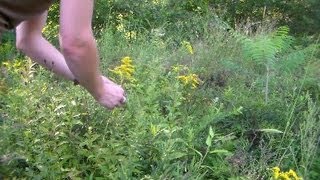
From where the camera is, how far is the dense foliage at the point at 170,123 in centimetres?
279

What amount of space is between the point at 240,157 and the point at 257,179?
19cm

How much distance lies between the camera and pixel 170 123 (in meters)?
3.18

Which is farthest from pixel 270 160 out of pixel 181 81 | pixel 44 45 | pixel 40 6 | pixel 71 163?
pixel 40 6

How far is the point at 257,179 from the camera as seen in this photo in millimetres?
3059

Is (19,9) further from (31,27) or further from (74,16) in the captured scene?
(31,27)

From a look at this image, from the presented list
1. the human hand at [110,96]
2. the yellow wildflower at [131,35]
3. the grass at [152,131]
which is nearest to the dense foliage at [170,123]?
the grass at [152,131]

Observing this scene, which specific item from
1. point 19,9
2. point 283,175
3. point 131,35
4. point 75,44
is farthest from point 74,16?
point 131,35

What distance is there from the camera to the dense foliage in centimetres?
279

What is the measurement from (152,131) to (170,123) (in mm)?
273

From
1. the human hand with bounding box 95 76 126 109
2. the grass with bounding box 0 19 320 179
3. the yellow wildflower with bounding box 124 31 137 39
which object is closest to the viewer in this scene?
the human hand with bounding box 95 76 126 109

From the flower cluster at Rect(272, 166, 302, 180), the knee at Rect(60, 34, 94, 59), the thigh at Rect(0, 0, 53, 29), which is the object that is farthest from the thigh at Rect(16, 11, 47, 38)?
the flower cluster at Rect(272, 166, 302, 180)

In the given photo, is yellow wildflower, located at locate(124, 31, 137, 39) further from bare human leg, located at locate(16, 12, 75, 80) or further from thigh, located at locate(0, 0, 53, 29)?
thigh, located at locate(0, 0, 53, 29)

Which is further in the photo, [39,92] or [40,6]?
[39,92]

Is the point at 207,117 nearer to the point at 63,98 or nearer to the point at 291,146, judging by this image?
the point at 291,146
